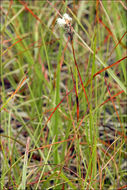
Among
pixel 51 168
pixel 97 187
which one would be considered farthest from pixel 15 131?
pixel 97 187

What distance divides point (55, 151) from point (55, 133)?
0.05 meters

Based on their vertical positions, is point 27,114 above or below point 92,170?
above

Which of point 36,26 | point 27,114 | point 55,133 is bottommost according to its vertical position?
point 55,133

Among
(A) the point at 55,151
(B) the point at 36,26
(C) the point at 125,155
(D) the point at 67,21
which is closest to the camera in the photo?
(D) the point at 67,21

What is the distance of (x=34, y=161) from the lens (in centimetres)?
98

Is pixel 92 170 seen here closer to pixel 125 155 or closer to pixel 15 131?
pixel 125 155

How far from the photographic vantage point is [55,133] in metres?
0.82

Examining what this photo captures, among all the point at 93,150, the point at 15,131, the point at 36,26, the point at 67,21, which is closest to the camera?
the point at 67,21

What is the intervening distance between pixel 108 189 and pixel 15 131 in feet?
1.40

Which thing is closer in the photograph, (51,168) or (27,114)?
(51,168)

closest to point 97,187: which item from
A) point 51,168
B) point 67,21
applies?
point 51,168

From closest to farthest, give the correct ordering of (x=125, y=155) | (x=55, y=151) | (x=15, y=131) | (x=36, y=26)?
(x=55, y=151)
(x=125, y=155)
(x=15, y=131)
(x=36, y=26)

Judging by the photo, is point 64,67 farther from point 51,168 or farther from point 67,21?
point 67,21

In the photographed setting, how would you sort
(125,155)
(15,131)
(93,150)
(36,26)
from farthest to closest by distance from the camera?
(36,26) < (15,131) < (125,155) < (93,150)
